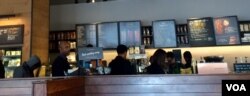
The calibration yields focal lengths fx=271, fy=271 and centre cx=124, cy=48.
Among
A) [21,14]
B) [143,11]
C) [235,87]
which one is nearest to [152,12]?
[143,11]

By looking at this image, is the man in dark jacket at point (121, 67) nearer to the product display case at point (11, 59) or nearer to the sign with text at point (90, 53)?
the sign with text at point (90, 53)

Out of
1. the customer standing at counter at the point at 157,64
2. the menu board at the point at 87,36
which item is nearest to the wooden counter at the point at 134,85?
the customer standing at counter at the point at 157,64

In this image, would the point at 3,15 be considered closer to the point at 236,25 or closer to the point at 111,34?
the point at 111,34

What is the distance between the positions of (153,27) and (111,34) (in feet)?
3.23

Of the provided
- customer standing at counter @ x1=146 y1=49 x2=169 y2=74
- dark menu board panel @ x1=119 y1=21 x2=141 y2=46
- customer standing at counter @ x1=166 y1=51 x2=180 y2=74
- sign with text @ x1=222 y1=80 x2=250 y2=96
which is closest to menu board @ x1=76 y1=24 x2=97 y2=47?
dark menu board panel @ x1=119 y1=21 x2=141 y2=46

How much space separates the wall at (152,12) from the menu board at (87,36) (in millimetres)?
236

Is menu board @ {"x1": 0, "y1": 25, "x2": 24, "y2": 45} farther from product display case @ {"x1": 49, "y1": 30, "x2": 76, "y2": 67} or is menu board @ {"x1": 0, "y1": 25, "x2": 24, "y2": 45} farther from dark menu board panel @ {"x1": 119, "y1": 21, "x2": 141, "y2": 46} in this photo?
dark menu board panel @ {"x1": 119, "y1": 21, "x2": 141, "y2": 46}

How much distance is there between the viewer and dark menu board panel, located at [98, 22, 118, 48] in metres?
6.25

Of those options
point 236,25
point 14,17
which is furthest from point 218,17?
point 14,17

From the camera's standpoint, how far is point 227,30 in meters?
5.75

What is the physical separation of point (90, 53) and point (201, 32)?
3377mm

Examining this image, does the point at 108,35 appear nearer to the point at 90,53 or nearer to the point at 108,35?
the point at 108,35

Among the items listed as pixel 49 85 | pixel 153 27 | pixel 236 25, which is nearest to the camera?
pixel 49 85

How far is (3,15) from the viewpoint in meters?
5.46
